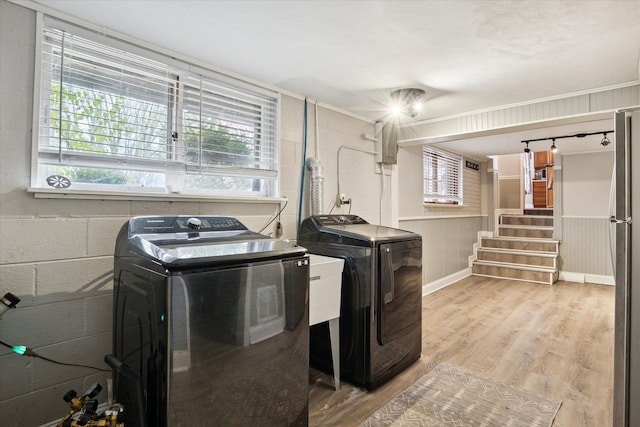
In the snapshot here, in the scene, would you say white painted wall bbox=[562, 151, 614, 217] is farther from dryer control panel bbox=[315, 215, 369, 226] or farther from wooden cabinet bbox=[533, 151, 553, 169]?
dryer control panel bbox=[315, 215, 369, 226]

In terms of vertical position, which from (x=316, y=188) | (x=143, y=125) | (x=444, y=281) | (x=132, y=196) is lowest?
(x=444, y=281)

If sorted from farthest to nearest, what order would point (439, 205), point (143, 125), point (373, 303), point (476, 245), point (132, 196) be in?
point (476, 245), point (439, 205), point (373, 303), point (143, 125), point (132, 196)

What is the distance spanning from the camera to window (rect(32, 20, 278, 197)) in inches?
68.9

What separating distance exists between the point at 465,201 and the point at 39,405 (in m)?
5.83

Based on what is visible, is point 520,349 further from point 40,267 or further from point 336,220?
point 40,267

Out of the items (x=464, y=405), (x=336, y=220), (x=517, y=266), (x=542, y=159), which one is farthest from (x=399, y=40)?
(x=542, y=159)

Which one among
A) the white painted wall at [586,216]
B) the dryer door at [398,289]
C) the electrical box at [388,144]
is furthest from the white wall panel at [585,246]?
the dryer door at [398,289]

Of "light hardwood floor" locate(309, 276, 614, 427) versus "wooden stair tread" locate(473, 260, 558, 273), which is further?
"wooden stair tread" locate(473, 260, 558, 273)

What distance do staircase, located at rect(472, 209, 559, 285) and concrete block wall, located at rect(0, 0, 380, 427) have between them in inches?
220

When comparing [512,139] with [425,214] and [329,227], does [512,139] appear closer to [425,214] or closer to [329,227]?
[425,214]

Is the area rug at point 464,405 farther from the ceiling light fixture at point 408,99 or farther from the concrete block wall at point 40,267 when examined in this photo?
the ceiling light fixture at point 408,99

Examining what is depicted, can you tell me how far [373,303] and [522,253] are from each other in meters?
4.58

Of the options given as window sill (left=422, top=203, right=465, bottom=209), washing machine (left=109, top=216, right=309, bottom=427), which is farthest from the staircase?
washing machine (left=109, top=216, right=309, bottom=427)

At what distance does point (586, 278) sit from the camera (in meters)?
5.36
